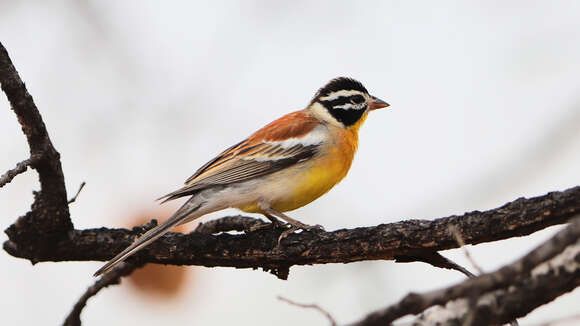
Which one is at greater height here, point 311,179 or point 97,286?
point 311,179

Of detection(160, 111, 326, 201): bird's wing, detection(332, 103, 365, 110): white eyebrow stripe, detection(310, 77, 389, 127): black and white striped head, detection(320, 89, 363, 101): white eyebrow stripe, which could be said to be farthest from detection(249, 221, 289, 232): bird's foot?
detection(320, 89, 363, 101): white eyebrow stripe

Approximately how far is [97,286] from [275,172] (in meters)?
2.00

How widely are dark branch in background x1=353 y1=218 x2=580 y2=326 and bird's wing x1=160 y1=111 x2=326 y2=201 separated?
320 centimetres

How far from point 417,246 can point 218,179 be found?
7.89ft

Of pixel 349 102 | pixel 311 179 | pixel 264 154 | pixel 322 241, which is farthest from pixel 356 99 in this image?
pixel 322 241

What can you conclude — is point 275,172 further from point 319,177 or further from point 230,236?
point 230,236

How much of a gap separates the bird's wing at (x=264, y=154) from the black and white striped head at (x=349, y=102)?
41 centimetres

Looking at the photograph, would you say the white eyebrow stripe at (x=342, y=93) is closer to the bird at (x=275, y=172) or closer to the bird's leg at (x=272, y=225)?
the bird at (x=275, y=172)

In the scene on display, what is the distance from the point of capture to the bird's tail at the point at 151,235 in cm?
538

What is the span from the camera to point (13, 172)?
15.5 feet

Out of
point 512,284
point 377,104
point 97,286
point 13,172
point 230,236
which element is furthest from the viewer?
point 377,104

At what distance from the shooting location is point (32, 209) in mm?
5512

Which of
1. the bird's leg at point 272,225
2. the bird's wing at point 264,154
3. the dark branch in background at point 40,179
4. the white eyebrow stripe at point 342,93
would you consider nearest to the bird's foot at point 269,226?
the bird's leg at point 272,225

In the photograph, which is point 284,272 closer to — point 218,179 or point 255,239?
point 255,239
